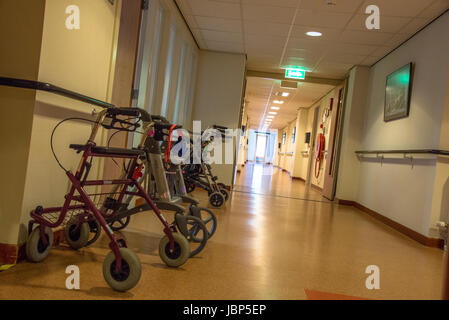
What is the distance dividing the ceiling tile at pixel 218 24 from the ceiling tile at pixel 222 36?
165 millimetres

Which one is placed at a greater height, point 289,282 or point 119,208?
point 119,208

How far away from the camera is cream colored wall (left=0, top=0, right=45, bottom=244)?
2.00 metres

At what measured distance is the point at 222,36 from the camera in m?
6.18

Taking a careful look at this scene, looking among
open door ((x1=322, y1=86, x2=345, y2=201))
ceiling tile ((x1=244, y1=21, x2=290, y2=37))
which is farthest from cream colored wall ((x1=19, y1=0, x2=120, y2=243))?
open door ((x1=322, y1=86, x2=345, y2=201))

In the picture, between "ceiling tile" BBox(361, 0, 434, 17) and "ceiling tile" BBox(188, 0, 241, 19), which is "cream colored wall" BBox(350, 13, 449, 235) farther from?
"ceiling tile" BBox(188, 0, 241, 19)

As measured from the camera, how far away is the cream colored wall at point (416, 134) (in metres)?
4.08

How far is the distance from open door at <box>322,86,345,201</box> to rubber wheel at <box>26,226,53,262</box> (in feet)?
19.6

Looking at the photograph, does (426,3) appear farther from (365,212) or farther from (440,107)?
(365,212)

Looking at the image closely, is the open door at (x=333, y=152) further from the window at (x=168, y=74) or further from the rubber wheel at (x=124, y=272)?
the rubber wheel at (x=124, y=272)

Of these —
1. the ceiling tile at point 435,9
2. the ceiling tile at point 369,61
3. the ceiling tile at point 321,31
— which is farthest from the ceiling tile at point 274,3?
the ceiling tile at point 369,61

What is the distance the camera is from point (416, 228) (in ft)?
14.0

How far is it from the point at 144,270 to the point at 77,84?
1252 mm
